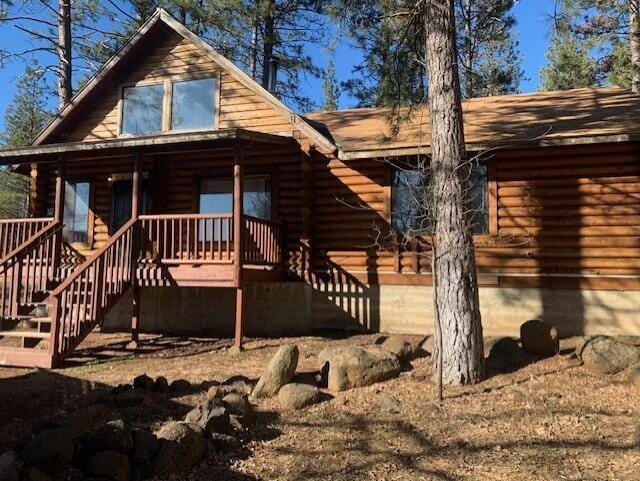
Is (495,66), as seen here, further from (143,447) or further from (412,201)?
(143,447)

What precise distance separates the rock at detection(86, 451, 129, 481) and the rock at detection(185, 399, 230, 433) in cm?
98

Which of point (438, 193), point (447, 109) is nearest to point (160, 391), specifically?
point (438, 193)

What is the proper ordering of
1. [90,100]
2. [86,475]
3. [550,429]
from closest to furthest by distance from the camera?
[86,475] < [550,429] < [90,100]

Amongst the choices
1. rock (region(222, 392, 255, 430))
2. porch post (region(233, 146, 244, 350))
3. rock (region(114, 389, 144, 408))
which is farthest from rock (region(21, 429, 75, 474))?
porch post (region(233, 146, 244, 350))

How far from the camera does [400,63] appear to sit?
33.8 feet

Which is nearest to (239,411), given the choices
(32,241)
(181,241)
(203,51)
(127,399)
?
(127,399)

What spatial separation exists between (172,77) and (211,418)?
10.1m

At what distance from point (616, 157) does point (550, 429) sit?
6.63m

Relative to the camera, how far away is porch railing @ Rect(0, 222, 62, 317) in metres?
9.93

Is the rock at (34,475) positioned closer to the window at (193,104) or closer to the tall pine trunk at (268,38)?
the window at (193,104)

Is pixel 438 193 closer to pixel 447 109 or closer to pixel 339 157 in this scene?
pixel 447 109

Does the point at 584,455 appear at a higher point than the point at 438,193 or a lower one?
lower

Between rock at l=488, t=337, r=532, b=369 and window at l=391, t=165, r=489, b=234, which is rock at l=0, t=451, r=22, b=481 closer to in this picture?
rock at l=488, t=337, r=532, b=369

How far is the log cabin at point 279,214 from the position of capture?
10086 mm
